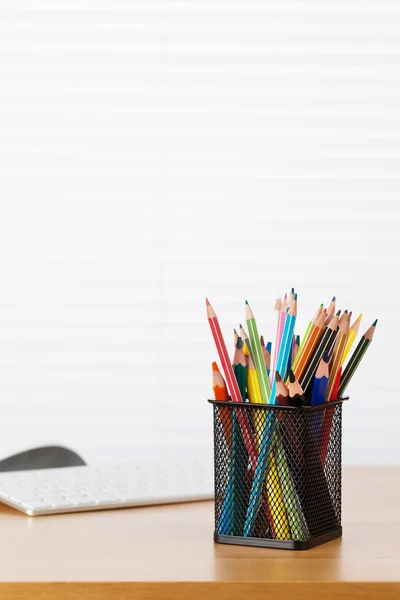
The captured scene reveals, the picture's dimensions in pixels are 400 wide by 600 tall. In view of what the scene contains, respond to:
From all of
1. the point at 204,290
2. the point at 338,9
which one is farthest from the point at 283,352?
the point at 338,9

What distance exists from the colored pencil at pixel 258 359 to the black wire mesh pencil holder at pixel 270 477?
0.09 feet

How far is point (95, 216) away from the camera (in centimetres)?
306

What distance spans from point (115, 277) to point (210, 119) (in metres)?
0.58

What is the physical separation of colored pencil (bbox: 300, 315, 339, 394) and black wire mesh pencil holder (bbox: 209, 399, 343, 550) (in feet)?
0.09

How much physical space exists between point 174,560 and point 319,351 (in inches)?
8.7

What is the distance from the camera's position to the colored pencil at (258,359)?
873mm

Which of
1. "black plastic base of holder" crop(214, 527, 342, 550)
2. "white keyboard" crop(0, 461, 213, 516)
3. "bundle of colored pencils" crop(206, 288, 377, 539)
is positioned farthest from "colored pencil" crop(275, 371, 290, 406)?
"white keyboard" crop(0, 461, 213, 516)

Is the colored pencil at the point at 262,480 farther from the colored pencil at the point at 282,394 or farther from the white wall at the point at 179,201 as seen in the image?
the white wall at the point at 179,201

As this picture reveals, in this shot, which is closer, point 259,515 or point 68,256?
point 259,515

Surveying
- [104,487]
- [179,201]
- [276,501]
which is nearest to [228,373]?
[276,501]

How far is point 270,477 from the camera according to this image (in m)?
0.83

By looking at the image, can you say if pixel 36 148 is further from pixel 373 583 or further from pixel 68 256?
pixel 373 583

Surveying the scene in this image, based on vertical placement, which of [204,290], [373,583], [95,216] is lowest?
[373,583]

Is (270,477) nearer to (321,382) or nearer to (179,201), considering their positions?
(321,382)
